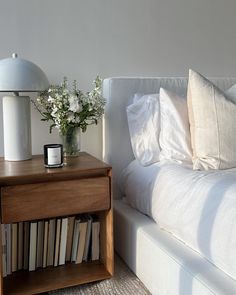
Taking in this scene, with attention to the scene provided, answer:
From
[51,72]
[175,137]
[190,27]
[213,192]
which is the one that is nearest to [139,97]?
[175,137]

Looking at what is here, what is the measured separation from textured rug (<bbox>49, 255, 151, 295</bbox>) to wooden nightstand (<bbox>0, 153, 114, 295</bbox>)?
0.14 ft

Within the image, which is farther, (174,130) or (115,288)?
(174,130)

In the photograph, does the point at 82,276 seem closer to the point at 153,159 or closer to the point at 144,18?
the point at 153,159

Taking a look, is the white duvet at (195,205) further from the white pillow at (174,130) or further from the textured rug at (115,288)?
the textured rug at (115,288)

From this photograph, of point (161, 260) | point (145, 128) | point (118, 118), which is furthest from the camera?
point (118, 118)

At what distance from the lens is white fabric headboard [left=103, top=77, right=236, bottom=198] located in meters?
1.90

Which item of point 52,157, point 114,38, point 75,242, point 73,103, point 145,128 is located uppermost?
point 114,38

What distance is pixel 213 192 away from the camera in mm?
1200

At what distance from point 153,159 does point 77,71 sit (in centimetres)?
72

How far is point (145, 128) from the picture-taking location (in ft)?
5.90

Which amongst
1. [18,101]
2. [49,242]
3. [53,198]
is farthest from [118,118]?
[49,242]

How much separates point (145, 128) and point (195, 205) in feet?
2.18

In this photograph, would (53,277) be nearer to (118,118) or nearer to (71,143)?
(71,143)

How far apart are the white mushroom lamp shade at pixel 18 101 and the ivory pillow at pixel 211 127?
2.59 feet
